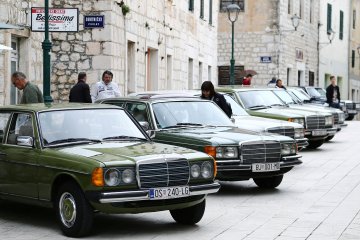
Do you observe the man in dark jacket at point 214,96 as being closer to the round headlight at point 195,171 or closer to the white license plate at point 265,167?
the white license plate at point 265,167

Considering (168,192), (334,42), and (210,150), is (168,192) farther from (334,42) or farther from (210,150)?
(334,42)

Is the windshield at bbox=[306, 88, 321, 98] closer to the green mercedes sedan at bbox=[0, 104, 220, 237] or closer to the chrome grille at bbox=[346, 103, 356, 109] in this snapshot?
the chrome grille at bbox=[346, 103, 356, 109]

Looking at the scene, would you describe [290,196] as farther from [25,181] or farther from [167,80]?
[167,80]

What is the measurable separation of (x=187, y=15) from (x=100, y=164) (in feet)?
82.2

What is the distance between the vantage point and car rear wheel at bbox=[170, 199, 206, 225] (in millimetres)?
10328

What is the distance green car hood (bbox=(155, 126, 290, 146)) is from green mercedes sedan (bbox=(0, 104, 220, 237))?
5.71 feet

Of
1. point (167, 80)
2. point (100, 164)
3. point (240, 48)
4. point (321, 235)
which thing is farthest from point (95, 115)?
point (240, 48)

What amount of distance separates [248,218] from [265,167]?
2.13 m

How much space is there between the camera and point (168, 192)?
9.57 m

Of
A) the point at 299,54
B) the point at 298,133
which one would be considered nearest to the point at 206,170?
the point at 298,133

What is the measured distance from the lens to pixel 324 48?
55.7 metres

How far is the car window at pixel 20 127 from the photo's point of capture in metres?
10.6

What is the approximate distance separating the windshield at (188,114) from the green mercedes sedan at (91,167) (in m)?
2.20

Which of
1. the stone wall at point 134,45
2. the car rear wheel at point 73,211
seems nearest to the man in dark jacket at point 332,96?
the stone wall at point 134,45
